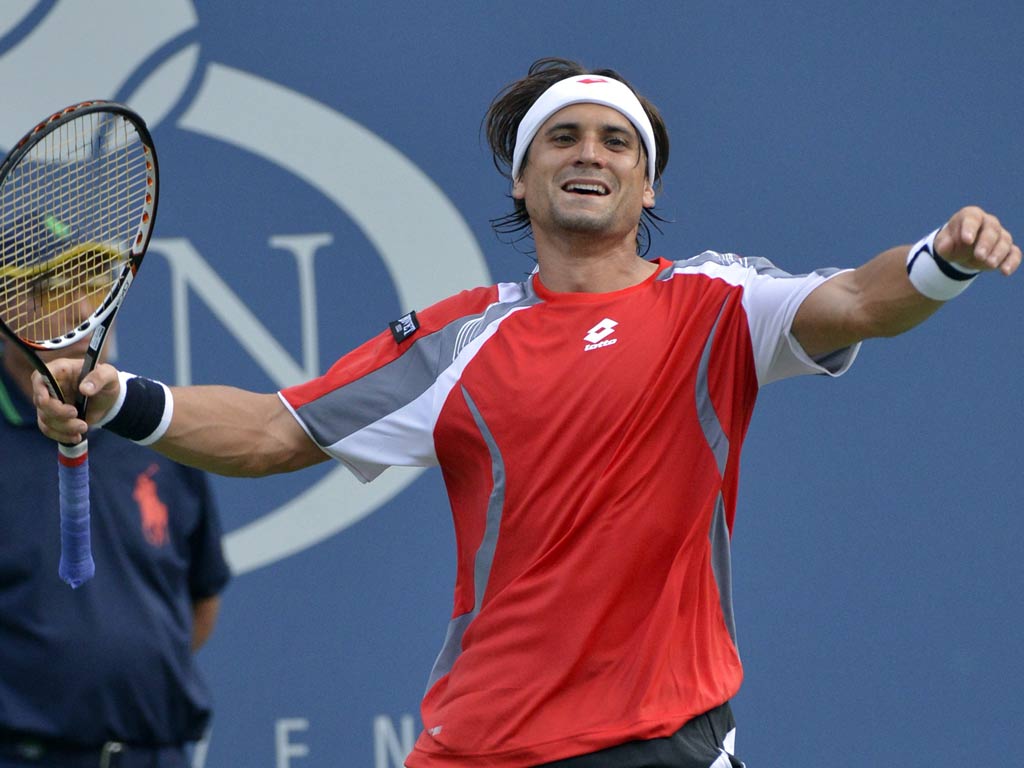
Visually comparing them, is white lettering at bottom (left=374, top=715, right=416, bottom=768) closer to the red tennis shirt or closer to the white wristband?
the red tennis shirt

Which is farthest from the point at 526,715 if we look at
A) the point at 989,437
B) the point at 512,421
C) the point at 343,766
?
the point at 989,437

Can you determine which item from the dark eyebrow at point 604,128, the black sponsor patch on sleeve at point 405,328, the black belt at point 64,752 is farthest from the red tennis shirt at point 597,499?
the black belt at point 64,752

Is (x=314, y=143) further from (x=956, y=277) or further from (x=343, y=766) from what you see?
(x=956, y=277)

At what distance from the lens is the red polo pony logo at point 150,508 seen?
3.78 metres

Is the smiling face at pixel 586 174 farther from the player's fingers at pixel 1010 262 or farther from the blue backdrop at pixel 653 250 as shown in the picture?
the blue backdrop at pixel 653 250

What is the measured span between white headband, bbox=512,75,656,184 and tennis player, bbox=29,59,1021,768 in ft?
0.29

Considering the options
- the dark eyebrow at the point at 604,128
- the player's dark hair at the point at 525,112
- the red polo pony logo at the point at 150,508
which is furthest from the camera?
the player's dark hair at the point at 525,112

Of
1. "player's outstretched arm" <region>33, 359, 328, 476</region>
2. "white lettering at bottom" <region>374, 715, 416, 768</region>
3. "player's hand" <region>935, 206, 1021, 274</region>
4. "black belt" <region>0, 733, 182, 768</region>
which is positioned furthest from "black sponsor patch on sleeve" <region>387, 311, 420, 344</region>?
"white lettering at bottom" <region>374, 715, 416, 768</region>

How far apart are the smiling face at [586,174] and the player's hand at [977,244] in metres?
0.85

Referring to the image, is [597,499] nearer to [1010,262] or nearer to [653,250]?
[1010,262]

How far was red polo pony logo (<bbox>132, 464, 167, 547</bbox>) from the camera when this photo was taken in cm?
378

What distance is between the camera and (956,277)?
9.34 ft

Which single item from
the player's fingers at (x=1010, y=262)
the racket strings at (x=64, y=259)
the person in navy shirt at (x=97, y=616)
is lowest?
the person in navy shirt at (x=97, y=616)

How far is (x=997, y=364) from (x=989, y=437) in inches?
8.1
